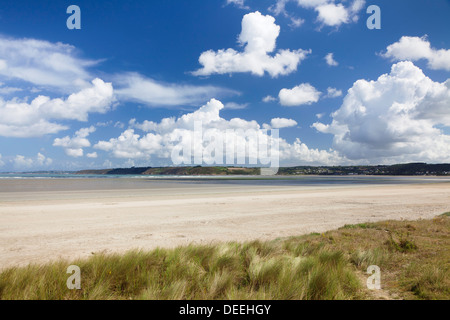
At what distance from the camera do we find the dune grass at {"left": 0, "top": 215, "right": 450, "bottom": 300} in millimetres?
5215

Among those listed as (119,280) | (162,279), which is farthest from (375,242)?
(119,280)

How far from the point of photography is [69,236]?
1191cm

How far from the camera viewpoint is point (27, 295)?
4.84 metres

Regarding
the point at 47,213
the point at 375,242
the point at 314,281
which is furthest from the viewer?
the point at 47,213

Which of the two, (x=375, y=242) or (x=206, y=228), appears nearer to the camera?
(x=375, y=242)

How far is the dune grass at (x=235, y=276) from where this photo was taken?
521 centimetres

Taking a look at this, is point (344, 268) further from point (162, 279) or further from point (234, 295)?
point (162, 279)

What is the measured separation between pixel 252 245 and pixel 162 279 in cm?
373

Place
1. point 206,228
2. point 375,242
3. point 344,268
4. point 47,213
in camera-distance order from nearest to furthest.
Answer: point 344,268
point 375,242
point 206,228
point 47,213

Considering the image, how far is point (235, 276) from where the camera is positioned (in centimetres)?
632

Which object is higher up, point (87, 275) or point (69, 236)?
point (87, 275)

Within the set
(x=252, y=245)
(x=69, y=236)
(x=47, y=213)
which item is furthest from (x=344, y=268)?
(x=47, y=213)
